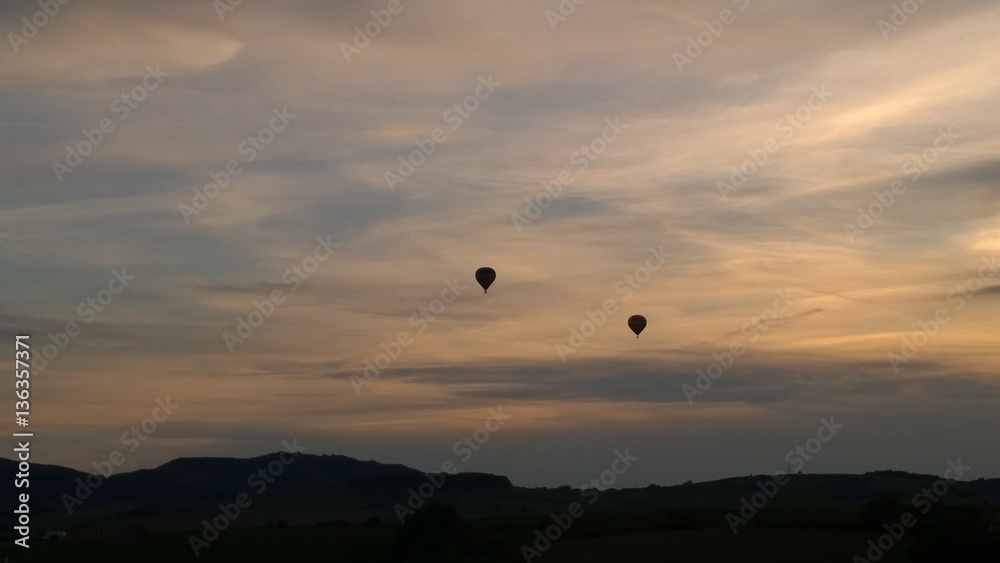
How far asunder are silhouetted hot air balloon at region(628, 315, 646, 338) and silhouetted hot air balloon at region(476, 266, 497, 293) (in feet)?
43.6

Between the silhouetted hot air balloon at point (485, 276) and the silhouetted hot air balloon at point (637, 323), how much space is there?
13294mm

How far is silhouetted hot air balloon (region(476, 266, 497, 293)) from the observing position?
254 feet

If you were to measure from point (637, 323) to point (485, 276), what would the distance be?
14.4m

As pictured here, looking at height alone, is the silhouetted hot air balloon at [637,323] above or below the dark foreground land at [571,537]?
above

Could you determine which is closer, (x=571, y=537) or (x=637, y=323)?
(x=637, y=323)

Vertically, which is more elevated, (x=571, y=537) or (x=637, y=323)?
(x=637, y=323)

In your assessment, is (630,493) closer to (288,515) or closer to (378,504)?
(378,504)

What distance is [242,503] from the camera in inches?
6580

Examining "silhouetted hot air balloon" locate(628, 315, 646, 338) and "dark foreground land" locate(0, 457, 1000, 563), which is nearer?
"dark foreground land" locate(0, 457, 1000, 563)

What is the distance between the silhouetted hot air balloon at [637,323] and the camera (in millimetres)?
84750

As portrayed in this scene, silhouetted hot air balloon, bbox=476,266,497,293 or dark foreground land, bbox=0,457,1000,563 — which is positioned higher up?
silhouetted hot air balloon, bbox=476,266,497,293

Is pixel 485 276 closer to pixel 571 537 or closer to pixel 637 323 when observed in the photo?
pixel 637 323

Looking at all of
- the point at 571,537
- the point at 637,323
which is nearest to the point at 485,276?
the point at 637,323

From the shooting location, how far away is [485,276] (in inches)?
3071
